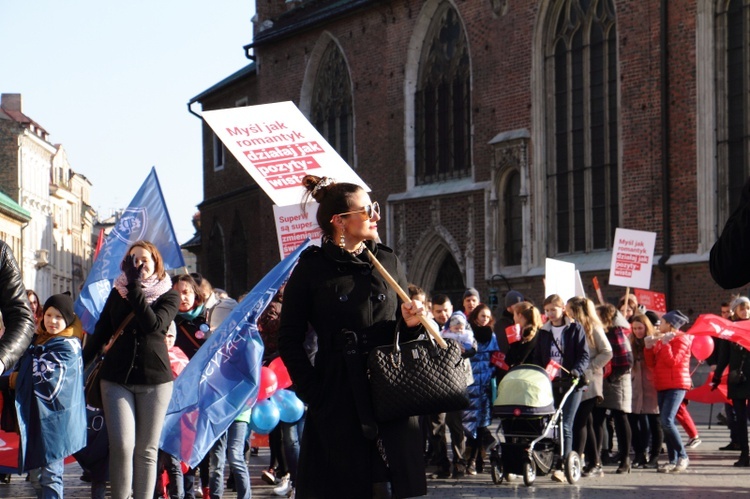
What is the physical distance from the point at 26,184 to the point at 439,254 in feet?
197

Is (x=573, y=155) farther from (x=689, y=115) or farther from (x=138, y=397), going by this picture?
(x=138, y=397)

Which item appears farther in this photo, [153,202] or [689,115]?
[689,115]

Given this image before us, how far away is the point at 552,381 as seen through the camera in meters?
12.7

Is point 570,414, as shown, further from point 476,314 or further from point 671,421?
point 476,314

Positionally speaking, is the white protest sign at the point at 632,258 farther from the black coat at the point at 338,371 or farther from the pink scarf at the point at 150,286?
the black coat at the point at 338,371

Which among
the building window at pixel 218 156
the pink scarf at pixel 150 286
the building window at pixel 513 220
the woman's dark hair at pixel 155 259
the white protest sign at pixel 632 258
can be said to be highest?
the building window at pixel 218 156

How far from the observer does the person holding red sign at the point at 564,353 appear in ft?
40.9

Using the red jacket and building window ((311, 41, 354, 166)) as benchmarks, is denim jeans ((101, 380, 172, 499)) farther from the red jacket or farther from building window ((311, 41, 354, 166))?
building window ((311, 41, 354, 166))

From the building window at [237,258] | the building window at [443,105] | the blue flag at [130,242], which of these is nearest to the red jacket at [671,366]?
the blue flag at [130,242]

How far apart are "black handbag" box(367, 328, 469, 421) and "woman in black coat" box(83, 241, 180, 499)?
11.1 feet

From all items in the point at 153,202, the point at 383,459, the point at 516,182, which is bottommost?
the point at 383,459

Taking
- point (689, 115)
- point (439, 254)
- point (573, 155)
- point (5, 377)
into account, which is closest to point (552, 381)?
point (5, 377)

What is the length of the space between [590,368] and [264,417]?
3.44 meters

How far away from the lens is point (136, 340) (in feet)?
27.9
